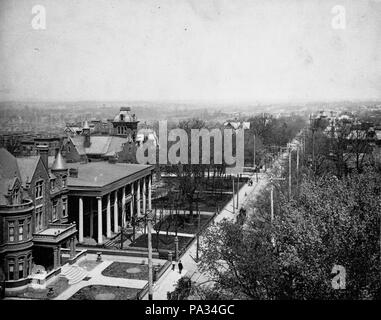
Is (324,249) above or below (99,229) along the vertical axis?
above

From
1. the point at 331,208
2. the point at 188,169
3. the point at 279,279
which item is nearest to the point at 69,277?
the point at 279,279

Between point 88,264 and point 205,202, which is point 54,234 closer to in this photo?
point 88,264

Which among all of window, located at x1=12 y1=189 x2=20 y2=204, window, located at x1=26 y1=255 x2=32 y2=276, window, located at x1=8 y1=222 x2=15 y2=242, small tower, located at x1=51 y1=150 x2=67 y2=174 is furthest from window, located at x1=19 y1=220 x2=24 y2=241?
small tower, located at x1=51 y1=150 x2=67 y2=174

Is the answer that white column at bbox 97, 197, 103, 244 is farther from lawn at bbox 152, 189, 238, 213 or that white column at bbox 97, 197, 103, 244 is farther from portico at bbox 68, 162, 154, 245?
lawn at bbox 152, 189, 238, 213

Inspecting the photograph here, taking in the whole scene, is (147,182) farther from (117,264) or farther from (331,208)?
(331,208)

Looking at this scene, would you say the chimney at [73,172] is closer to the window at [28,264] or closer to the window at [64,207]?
the window at [64,207]

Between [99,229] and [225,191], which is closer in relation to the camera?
[99,229]
